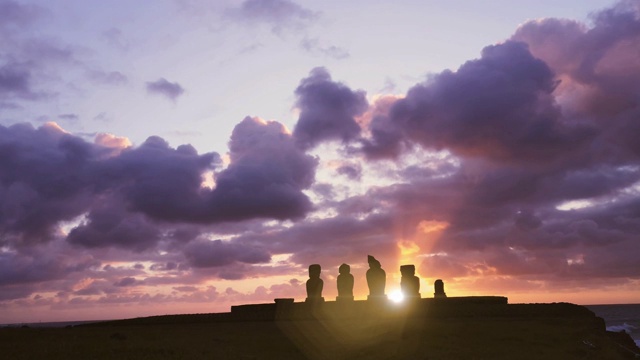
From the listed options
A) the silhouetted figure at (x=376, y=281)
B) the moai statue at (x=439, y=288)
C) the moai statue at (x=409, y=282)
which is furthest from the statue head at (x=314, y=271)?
the moai statue at (x=439, y=288)

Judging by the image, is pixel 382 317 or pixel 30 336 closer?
pixel 30 336

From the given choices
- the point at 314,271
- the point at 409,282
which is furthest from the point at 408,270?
the point at 314,271

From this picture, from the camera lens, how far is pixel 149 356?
2325cm

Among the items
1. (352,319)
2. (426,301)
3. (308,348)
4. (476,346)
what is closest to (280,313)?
(352,319)

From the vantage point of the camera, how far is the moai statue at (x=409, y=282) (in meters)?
42.5

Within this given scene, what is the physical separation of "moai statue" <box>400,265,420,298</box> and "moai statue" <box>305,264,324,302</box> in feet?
18.9

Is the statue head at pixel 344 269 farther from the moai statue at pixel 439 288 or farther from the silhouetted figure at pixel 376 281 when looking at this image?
the moai statue at pixel 439 288

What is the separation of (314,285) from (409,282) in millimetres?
6644

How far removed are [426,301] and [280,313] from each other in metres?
9.67

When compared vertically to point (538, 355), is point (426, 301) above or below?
above

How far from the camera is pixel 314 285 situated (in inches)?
1710

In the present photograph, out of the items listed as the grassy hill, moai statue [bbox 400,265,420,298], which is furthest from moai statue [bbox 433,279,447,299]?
the grassy hill

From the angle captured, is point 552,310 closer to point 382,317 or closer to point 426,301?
point 426,301

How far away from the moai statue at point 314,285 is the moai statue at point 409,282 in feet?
18.9
